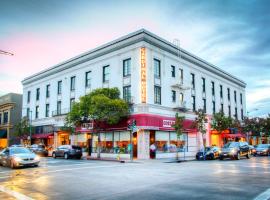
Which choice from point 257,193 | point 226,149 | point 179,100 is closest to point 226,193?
point 257,193

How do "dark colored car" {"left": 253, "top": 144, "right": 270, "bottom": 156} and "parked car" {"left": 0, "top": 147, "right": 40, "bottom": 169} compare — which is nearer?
"parked car" {"left": 0, "top": 147, "right": 40, "bottom": 169}

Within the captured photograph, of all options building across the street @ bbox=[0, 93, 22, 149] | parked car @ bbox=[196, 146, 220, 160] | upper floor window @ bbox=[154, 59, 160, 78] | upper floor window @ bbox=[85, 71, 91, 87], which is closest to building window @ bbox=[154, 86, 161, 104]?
upper floor window @ bbox=[154, 59, 160, 78]

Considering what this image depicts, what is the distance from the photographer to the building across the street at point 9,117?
5538cm

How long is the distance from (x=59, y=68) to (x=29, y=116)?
13023 millimetres

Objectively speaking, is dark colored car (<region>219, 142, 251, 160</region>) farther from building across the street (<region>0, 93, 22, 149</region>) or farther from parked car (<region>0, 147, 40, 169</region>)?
building across the street (<region>0, 93, 22, 149</region>)

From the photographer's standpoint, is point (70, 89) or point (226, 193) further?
point (70, 89)

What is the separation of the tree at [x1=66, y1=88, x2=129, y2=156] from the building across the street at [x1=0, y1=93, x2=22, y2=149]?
27.7 metres

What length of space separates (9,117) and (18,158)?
4017 cm

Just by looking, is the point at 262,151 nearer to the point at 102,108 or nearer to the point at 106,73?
the point at 102,108

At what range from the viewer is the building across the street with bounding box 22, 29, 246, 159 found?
31047 millimetres

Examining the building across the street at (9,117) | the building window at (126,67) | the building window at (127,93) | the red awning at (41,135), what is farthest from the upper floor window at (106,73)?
the building across the street at (9,117)

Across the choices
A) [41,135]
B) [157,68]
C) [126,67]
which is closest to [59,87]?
[41,135]

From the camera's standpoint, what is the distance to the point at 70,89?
41406 millimetres

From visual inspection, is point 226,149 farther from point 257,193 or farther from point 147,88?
point 257,193
